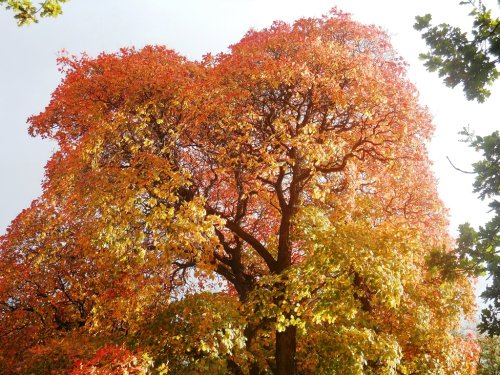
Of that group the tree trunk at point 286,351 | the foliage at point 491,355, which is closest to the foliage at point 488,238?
the tree trunk at point 286,351

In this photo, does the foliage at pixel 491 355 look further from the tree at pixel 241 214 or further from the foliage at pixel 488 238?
the foliage at pixel 488 238

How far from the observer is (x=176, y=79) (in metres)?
14.9

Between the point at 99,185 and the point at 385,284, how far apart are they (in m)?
10.0

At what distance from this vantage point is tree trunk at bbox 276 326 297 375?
48.9ft

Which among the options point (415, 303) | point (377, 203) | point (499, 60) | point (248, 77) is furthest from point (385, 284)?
point (248, 77)

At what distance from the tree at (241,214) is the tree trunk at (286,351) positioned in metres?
0.08

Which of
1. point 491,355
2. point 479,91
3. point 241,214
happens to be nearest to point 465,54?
point 479,91

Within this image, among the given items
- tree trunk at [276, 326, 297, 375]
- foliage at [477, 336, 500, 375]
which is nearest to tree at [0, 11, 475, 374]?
tree trunk at [276, 326, 297, 375]

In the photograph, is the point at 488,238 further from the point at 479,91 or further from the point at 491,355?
the point at 491,355

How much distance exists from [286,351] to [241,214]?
5.85 m

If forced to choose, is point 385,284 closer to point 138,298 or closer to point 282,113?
point 282,113

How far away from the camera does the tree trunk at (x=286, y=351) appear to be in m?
14.9

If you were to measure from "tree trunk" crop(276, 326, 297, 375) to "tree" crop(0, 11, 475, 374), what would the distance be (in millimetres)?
81

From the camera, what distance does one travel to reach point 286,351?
1514 cm
